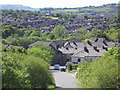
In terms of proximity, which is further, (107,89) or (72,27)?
(72,27)

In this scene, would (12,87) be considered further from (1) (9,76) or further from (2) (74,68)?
(2) (74,68)

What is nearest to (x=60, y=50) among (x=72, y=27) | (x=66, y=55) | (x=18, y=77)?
(x=66, y=55)

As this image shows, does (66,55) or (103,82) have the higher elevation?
(103,82)

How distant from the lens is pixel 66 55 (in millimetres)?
51719

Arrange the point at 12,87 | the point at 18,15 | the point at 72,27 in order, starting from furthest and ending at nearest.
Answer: the point at 18,15 → the point at 72,27 → the point at 12,87

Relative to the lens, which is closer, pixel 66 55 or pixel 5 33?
pixel 66 55

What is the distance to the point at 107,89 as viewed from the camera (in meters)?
19.6

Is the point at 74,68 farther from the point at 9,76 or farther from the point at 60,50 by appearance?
the point at 9,76

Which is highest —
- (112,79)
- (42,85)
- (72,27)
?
(112,79)

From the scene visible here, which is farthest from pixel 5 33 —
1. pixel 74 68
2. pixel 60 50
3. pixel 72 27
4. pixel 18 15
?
pixel 18 15

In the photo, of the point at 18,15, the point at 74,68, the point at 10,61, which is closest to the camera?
the point at 10,61

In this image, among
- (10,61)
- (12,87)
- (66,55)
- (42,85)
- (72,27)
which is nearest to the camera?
(12,87)

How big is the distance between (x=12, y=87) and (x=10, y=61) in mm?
3506

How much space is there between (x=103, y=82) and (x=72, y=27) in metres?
93.7
